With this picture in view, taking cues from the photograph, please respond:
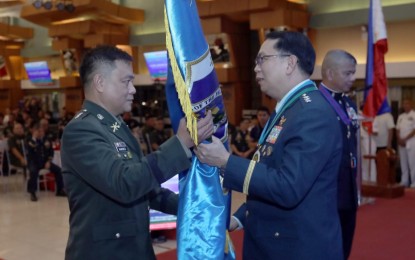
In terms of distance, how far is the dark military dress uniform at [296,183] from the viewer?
1.77 meters

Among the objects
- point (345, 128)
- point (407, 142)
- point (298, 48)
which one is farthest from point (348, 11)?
point (298, 48)

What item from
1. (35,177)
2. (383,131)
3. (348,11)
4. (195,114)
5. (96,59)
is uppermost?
(348,11)

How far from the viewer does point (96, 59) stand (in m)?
1.92

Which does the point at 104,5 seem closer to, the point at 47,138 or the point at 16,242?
the point at 47,138

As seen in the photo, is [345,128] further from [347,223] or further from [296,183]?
[296,183]

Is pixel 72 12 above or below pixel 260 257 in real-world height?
→ above

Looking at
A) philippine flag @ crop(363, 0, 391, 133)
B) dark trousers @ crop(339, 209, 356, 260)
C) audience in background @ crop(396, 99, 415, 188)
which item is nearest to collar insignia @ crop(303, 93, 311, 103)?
dark trousers @ crop(339, 209, 356, 260)

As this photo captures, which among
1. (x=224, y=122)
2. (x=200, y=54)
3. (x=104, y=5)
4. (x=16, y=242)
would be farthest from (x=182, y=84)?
(x=104, y=5)

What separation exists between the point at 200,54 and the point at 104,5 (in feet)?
42.4

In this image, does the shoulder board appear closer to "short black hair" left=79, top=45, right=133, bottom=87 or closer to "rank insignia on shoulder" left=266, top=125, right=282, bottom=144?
"rank insignia on shoulder" left=266, top=125, right=282, bottom=144

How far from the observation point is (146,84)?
15.0m

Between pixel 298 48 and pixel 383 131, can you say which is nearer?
pixel 298 48

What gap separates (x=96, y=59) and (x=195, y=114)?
1.43ft

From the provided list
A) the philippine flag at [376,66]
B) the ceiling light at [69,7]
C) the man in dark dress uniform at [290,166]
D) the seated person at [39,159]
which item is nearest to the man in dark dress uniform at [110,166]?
the man in dark dress uniform at [290,166]
